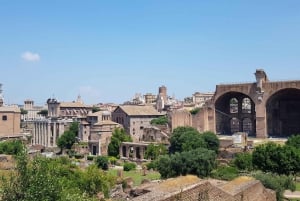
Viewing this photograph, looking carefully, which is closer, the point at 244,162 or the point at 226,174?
the point at 226,174

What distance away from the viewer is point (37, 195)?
1070 cm

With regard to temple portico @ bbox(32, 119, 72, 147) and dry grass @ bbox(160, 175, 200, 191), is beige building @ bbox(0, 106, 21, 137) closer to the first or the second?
temple portico @ bbox(32, 119, 72, 147)

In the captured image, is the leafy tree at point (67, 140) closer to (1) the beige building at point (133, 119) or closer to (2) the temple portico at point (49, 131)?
(1) the beige building at point (133, 119)

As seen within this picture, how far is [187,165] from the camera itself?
98.1 feet

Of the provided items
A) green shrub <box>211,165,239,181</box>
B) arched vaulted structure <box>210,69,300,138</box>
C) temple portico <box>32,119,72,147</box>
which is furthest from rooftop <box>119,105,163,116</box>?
green shrub <box>211,165,239,181</box>

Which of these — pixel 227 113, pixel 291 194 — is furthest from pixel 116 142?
pixel 291 194

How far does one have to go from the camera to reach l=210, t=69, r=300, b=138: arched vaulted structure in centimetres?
5141

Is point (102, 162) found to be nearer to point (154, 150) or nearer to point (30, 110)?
point (154, 150)

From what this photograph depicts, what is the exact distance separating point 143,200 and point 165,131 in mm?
43044

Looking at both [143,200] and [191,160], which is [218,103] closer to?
[191,160]

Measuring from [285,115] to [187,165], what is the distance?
32.7 m

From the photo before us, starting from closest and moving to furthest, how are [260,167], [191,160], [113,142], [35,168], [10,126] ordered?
[35,168], [191,160], [260,167], [113,142], [10,126]

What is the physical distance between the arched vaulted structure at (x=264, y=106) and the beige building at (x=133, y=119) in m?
11.1

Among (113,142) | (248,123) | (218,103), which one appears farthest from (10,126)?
(248,123)
